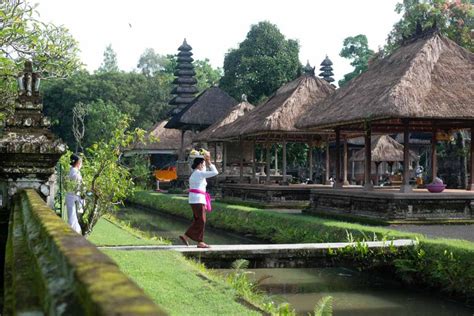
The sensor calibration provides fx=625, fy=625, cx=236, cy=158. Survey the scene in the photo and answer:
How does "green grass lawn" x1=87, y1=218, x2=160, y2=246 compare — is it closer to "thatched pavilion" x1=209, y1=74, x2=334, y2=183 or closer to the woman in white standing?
the woman in white standing

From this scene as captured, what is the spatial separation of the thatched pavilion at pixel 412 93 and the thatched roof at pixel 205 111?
18767mm

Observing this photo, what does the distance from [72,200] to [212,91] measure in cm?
2962

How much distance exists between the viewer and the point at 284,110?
24094mm

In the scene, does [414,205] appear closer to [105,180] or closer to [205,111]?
[105,180]

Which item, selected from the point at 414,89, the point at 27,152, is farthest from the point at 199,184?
the point at 414,89

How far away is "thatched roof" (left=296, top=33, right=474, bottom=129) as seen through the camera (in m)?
15.7

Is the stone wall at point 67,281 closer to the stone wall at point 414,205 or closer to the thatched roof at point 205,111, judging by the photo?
the stone wall at point 414,205

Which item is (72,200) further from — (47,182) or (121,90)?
A: (121,90)

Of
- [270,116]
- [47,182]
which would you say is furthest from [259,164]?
[47,182]

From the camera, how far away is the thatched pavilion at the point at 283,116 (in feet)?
77.3

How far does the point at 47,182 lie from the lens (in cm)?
729

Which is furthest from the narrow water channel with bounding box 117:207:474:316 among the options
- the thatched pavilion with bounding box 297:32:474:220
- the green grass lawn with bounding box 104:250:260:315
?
the thatched pavilion with bounding box 297:32:474:220

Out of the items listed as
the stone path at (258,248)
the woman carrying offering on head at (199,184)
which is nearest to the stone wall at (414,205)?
the stone path at (258,248)

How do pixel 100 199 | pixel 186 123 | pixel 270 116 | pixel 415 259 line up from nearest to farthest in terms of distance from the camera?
pixel 415 259 → pixel 100 199 → pixel 270 116 → pixel 186 123
